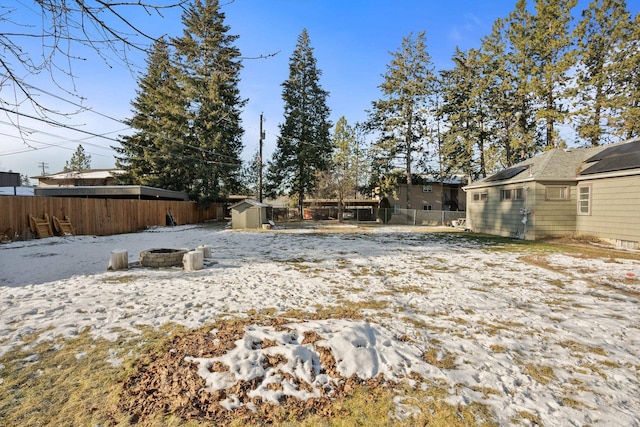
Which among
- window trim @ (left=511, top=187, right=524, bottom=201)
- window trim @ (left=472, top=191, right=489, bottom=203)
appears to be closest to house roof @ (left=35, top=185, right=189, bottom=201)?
window trim @ (left=472, top=191, right=489, bottom=203)

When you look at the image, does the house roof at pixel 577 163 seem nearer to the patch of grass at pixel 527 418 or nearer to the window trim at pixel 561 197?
the window trim at pixel 561 197

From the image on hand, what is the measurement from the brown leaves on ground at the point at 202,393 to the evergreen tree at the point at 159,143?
81.6 ft

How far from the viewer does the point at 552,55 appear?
63.6 ft

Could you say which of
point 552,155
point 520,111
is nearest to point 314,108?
point 520,111

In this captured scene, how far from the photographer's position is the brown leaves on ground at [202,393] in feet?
7.23

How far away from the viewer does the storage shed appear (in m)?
20.4

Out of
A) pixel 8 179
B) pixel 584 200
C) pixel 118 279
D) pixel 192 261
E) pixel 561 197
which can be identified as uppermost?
pixel 8 179

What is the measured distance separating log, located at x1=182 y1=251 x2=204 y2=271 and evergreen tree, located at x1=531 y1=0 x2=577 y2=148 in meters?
22.4

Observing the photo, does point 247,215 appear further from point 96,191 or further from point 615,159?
point 615,159

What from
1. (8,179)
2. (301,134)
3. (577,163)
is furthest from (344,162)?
(8,179)

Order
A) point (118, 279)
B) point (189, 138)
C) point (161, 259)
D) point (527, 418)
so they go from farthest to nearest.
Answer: point (189, 138)
point (161, 259)
point (118, 279)
point (527, 418)

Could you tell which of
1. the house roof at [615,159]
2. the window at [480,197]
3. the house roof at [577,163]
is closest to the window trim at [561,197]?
the house roof at [577,163]

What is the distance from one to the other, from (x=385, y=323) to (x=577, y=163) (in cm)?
1508

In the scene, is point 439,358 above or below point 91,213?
below
